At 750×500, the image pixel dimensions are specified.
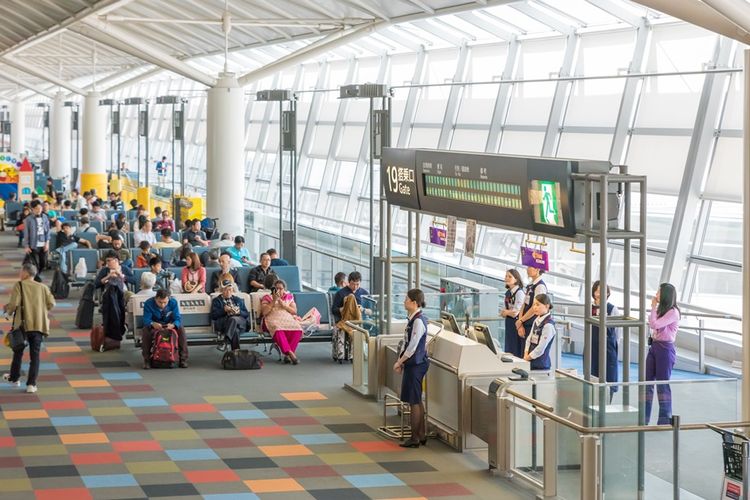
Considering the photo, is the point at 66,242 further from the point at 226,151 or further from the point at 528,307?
the point at 528,307

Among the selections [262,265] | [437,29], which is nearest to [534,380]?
[262,265]

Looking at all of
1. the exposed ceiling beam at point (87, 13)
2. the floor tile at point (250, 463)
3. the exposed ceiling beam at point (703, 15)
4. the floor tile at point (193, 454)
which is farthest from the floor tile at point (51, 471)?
the exposed ceiling beam at point (87, 13)

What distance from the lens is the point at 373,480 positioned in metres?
10.9

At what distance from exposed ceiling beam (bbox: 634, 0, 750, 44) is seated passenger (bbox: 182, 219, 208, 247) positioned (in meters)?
16.5

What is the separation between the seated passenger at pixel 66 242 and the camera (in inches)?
941

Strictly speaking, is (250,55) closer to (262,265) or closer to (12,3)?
(12,3)

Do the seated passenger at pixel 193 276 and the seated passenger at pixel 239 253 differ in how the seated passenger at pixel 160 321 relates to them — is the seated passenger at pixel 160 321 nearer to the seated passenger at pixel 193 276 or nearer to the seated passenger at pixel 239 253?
the seated passenger at pixel 193 276

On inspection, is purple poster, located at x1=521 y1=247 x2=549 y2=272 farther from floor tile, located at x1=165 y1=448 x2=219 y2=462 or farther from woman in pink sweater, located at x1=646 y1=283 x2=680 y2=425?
floor tile, located at x1=165 y1=448 x2=219 y2=462

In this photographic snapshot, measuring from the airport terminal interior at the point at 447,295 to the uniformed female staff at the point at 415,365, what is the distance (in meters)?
0.02

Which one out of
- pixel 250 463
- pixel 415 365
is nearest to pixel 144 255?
pixel 415 365

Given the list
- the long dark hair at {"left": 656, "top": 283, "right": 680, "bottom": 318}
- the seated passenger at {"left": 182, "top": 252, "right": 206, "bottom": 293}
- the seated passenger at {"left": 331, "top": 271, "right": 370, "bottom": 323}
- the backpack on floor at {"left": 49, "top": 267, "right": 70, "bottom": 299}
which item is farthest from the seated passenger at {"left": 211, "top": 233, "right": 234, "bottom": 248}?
the long dark hair at {"left": 656, "top": 283, "right": 680, "bottom": 318}

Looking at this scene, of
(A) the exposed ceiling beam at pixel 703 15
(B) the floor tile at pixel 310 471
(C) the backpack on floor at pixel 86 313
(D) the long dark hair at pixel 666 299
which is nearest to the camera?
(A) the exposed ceiling beam at pixel 703 15

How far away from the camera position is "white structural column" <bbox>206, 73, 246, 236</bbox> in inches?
1131

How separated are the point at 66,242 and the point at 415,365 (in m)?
15.4
